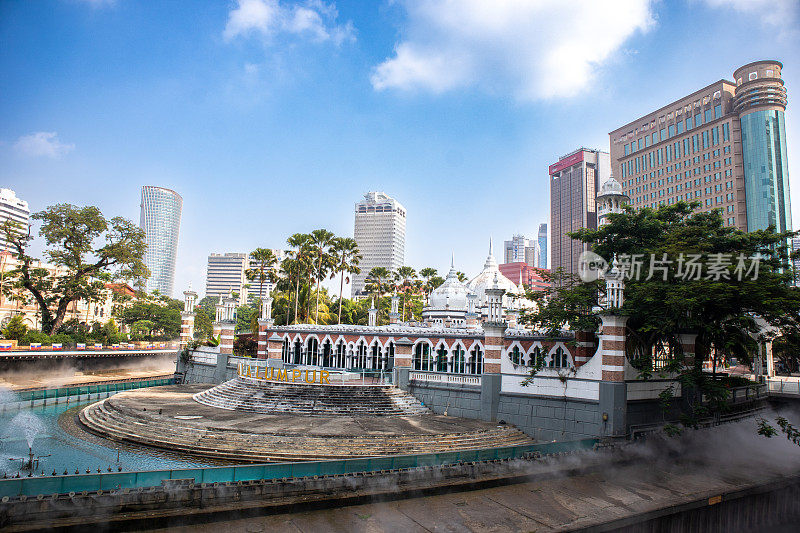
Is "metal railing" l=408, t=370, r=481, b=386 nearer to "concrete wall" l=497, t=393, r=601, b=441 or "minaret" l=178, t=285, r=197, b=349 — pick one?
"concrete wall" l=497, t=393, r=601, b=441

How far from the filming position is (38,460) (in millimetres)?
19938

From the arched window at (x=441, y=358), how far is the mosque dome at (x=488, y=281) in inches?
838

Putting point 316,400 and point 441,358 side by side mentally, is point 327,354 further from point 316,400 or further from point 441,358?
point 316,400

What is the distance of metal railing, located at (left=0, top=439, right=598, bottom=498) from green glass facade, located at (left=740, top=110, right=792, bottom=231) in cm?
8883

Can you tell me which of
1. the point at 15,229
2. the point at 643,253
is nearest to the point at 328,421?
the point at 643,253

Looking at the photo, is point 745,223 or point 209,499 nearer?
point 209,499

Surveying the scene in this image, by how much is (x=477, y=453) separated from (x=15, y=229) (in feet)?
196

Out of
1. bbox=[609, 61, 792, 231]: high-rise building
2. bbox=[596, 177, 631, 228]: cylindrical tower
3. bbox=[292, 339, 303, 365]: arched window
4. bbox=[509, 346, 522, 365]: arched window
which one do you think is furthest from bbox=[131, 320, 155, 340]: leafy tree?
bbox=[609, 61, 792, 231]: high-rise building

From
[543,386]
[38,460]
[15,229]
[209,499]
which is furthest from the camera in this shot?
[15,229]

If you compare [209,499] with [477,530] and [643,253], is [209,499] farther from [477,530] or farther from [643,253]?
[643,253]

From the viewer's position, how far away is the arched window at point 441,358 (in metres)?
35.3

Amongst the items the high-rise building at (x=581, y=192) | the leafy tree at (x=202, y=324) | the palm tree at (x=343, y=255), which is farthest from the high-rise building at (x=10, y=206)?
the high-rise building at (x=581, y=192)

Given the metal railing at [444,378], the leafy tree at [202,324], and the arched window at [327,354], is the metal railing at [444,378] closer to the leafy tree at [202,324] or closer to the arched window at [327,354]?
the arched window at [327,354]

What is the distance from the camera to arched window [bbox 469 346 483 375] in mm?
34125
